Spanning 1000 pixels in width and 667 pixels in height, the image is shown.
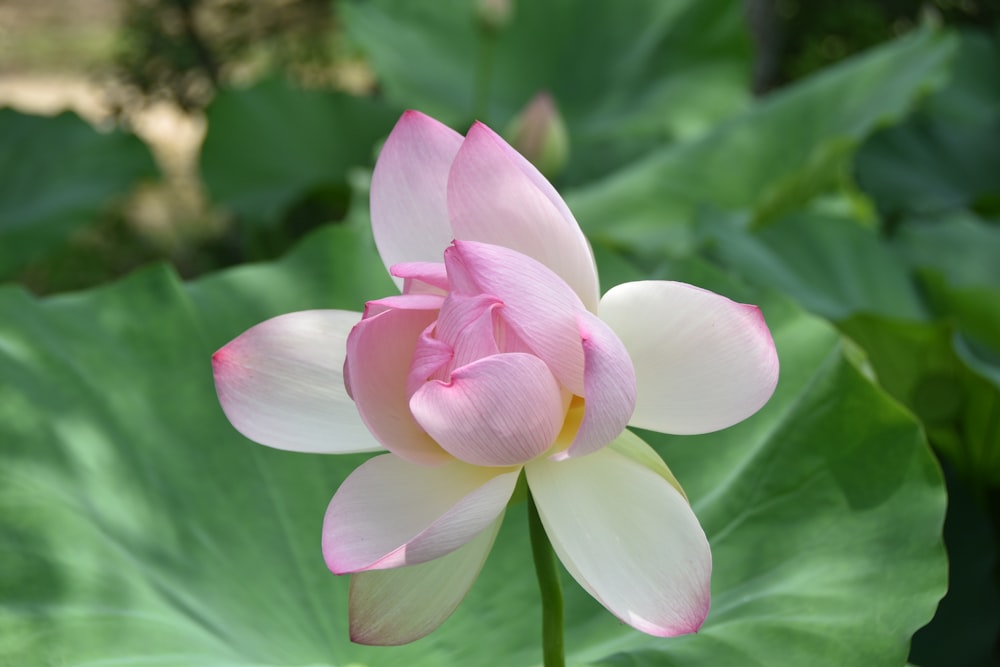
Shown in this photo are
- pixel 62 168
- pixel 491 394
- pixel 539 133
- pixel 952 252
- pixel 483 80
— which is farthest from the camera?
pixel 483 80

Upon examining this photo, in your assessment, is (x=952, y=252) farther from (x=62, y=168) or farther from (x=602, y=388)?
(x=62, y=168)

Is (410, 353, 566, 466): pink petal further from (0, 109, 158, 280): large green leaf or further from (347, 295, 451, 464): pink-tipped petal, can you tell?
(0, 109, 158, 280): large green leaf

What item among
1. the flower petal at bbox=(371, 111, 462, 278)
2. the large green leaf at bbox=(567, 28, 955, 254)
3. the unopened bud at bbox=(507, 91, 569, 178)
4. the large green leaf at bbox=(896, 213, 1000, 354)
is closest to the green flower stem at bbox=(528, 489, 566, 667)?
the flower petal at bbox=(371, 111, 462, 278)

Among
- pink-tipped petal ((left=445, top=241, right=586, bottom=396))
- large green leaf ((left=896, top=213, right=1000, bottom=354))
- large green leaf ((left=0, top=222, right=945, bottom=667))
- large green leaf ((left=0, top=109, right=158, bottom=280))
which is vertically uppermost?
pink-tipped petal ((left=445, top=241, right=586, bottom=396))

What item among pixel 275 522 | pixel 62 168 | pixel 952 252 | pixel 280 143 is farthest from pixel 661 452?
pixel 280 143

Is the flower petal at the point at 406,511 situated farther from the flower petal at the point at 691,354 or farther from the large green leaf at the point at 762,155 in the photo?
the large green leaf at the point at 762,155

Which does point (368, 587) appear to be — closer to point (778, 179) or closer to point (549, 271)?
point (549, 271)

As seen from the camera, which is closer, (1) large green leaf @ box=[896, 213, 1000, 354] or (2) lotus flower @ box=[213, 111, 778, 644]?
(2) lotus flower @ box=[213, 111, 778, 644]
